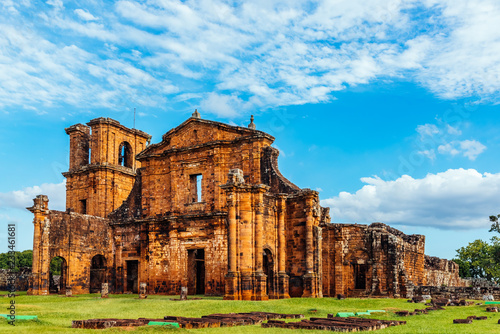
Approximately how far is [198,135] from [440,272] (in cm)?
2368

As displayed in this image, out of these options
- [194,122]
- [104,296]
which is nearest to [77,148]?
[194,122]

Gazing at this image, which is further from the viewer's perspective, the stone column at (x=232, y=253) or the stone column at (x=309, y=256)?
the stone column at (x=309, y=256)

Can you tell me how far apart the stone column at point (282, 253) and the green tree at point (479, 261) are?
3708 cm

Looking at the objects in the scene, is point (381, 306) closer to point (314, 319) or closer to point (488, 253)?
point (314, 319)

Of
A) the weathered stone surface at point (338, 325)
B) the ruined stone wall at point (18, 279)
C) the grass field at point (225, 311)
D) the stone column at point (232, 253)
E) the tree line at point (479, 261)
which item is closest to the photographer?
the grass field at point (225, 311)

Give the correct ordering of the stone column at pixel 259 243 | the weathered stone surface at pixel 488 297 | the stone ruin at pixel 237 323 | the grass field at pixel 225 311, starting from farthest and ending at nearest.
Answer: the weathered stone surface at pixel 488 297, the stone column at pixel 259 243, the stone ruin at pixel 237 323, the grass field at pixel 225 311

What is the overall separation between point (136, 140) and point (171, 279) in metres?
15.4

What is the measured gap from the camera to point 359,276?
3375 centimetres

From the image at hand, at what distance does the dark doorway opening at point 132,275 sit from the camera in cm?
3316

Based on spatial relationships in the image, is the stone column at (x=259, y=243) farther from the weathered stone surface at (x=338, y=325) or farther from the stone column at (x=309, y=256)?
the weathered stone surface at (x=338, y=325)

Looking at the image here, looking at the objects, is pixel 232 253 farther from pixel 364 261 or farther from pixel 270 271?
pixel 364 261

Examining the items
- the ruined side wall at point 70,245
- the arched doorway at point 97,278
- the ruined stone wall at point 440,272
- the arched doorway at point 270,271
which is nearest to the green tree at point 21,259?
the arched doorway at point 97,278

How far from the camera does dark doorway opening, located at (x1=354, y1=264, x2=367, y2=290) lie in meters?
33.2

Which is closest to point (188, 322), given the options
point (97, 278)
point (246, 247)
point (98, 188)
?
point (246, 247)
